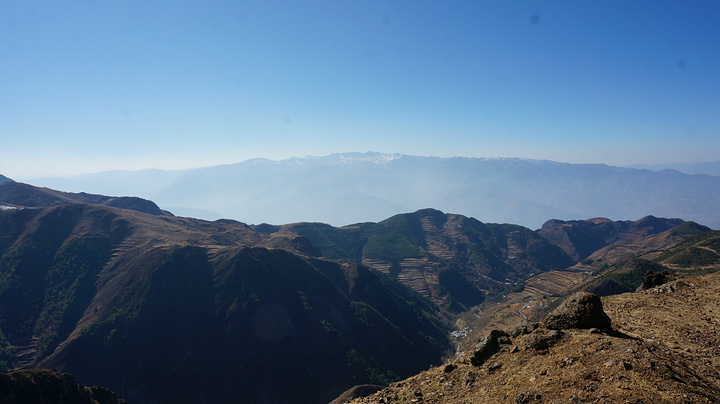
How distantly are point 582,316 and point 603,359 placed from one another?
441 cm

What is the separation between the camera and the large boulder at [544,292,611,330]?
1572cm

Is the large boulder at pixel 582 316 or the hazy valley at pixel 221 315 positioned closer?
the large boulder at pixel 582 316

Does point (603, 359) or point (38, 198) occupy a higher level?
point (38, 198)

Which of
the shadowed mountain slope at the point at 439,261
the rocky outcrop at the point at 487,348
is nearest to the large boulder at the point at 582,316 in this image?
the rocky outcrop at the point at 487,348

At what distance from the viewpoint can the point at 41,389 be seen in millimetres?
34219

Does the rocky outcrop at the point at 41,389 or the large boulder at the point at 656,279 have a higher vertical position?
the large boulder at the point at 656,279

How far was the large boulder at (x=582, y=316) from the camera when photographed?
1572cm

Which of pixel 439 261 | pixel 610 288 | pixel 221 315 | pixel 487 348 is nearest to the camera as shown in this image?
pixel 487 348

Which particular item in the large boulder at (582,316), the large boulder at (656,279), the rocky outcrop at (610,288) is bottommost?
the rocky outcrop at (610,288)

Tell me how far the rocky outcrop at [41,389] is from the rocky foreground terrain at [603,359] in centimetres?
3865

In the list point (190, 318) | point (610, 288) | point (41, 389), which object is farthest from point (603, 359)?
point (610, 288)

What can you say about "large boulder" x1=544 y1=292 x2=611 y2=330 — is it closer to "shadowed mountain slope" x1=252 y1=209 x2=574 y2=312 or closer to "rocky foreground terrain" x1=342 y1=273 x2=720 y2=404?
"rocky foreground terrain" x1=342 y1=273 x2=720 y2=404

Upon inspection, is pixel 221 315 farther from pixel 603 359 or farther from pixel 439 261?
pixel 439 261

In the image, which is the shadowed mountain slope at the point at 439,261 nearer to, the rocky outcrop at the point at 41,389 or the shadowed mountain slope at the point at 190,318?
the shadowed mountain slope at the point at 190,318
